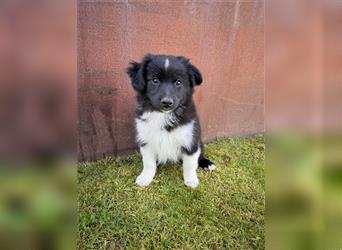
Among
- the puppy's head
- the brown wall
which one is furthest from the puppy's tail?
the puppy's head

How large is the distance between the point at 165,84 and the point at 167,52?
1.93ft

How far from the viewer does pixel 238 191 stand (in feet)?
9.68

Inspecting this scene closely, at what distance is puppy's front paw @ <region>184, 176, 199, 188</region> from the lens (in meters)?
3.00

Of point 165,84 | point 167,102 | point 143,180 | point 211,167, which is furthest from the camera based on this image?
point 211,167

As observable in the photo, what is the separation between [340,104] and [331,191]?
12.8 inches

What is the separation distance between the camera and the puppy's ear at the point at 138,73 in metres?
2.81

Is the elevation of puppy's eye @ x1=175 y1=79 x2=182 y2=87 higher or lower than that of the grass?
higher

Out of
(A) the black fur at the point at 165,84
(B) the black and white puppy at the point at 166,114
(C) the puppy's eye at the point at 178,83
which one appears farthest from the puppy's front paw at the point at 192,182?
(C) the puppy's eye at the point at 178,83

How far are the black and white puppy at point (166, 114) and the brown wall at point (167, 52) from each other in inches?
9.8

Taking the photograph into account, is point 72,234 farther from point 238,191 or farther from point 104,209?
point 238,191

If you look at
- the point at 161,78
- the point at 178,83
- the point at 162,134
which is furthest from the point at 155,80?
the point at 162,134

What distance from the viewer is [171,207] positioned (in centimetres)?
276

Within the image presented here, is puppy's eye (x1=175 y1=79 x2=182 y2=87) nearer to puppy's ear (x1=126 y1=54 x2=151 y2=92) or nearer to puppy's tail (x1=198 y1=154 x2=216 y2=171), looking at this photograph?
puppy's ear (x1=126 y1=54 x2=151 y2=92)

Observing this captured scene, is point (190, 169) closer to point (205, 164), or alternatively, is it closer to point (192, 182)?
point (192, 182)
